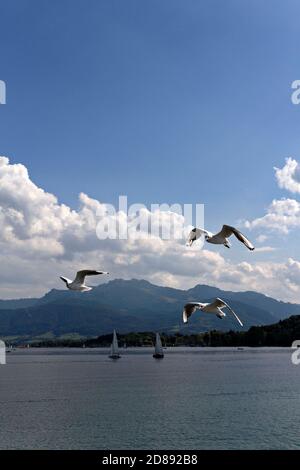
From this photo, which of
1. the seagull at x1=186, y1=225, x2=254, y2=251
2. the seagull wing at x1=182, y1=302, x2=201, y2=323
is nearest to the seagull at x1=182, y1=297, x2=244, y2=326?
the seagull wing at x1=182, y1=302, x2=201, y2=323

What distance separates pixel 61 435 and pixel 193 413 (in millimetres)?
23151

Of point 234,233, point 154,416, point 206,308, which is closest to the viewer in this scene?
point 234,233

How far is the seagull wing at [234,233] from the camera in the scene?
2292 cm

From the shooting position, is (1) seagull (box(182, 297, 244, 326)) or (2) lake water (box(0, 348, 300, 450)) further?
(2) lake water (box(0, 348, 300, 450))

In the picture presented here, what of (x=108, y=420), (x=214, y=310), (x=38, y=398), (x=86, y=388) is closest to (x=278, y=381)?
(x=86, y=388)

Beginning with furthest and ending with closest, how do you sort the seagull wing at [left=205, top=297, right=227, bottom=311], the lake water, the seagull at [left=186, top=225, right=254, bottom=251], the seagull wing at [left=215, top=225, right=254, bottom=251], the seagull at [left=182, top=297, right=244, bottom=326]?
1. the lake water
2. the seagull wing at [left=205, top=297, right=227, bottom=311]
3. the seagull at [left=182, top=297, right=244, bottom=326]
4. the seagull at [left=186, top=225, right=254, bottom=251]
5. the seagull wing at [left=215, top=225, right=254, bottom=251]

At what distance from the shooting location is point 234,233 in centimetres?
2602

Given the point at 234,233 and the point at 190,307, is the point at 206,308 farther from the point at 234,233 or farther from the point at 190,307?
the point at 234,233

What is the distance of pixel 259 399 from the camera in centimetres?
10900

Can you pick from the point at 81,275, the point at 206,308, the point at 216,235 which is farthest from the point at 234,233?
the point at 81,275

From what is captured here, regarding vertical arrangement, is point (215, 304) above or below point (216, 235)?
below

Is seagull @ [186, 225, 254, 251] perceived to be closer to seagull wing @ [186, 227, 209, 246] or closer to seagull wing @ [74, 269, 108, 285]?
seagull wing @ [186, 227, 209, 246]

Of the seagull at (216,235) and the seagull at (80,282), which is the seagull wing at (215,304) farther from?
the seagull at (80,282)

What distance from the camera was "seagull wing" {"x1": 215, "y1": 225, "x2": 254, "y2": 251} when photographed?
22.9 m
